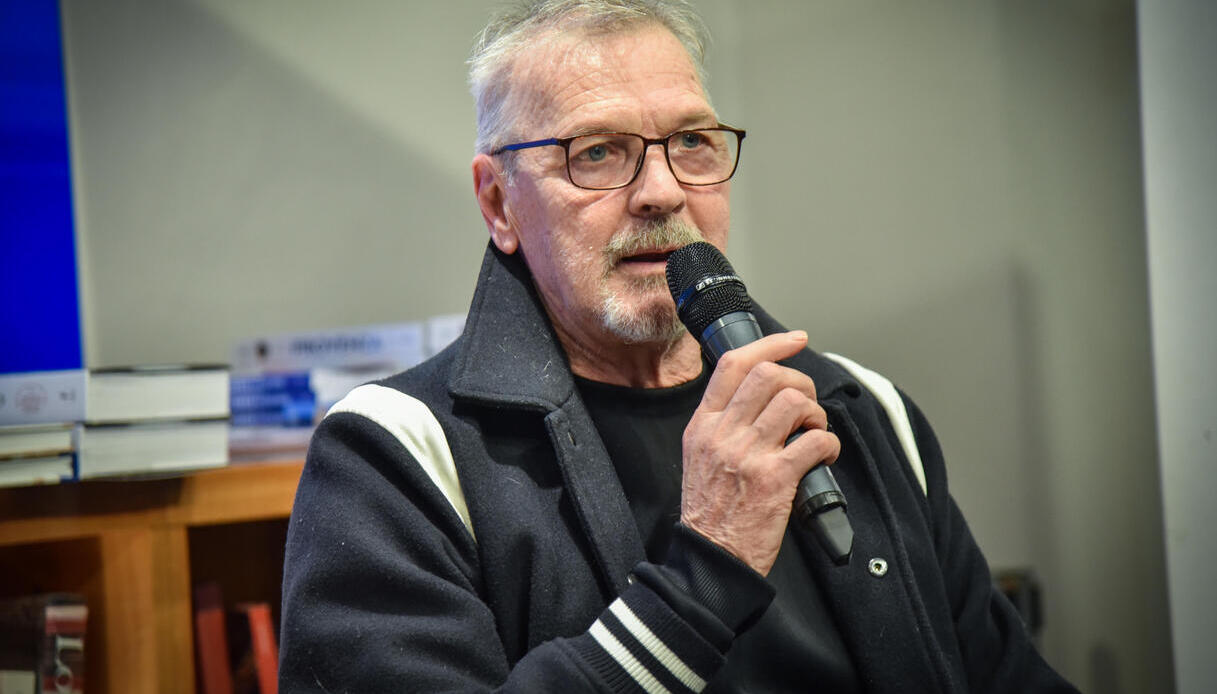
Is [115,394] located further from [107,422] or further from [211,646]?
[211,646]

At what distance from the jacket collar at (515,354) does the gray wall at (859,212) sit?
0.97 meters

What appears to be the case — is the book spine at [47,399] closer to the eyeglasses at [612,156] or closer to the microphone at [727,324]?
the eyeglasses at [612,156]

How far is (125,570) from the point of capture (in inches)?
65.0

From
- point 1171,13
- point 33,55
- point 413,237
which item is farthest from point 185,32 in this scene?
point 1171,13

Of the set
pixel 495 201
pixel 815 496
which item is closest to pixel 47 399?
pixel 495 201

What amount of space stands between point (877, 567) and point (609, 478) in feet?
1.17

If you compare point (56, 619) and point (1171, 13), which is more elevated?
point (1171, 13)

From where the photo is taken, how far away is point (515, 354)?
50.1 inches

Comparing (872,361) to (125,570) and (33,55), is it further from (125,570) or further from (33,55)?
(33,55)

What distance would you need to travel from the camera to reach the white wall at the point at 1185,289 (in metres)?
1.55

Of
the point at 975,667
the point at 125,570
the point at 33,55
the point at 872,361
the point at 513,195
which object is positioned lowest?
the point at 975,667

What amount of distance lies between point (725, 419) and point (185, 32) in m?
1.77

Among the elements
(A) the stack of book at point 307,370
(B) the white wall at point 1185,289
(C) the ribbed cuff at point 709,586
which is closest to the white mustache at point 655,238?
(C) the ribbed cuff at point 709,586

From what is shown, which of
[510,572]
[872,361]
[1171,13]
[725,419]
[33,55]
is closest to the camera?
[725,419]
